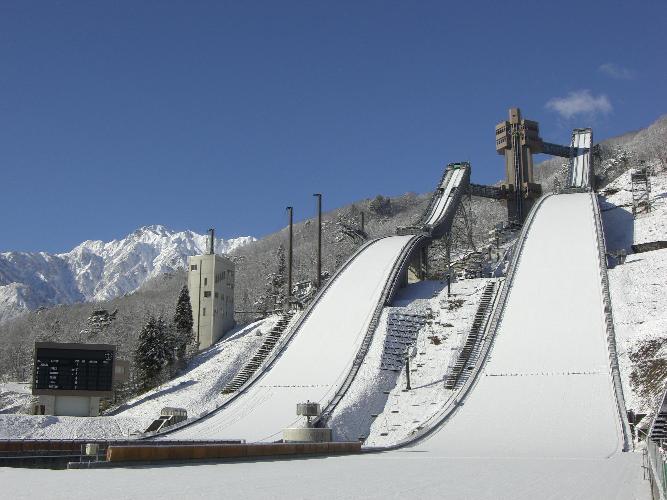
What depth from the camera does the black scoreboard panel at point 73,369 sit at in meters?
37.0

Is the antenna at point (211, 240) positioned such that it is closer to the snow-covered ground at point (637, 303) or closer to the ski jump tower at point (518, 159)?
the ski jump tower at point (518, 159)

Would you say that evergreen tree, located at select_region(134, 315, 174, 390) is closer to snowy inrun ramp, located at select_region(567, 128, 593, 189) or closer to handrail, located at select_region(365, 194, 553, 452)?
handrail, located at select_region(365, 194, 553, 452)

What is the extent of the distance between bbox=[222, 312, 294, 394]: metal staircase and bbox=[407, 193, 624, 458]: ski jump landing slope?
11.2 metres

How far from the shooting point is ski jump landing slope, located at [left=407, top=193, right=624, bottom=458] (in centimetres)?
2274

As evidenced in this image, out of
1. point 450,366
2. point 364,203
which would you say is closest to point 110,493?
point 450,366

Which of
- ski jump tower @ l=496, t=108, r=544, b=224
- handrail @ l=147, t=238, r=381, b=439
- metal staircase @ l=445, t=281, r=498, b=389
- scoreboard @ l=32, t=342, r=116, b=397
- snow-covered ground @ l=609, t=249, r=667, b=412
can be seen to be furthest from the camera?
ski jump tower @ l=496, t=108, r=544, b=224

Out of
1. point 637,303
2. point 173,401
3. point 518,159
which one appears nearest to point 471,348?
point 637,303

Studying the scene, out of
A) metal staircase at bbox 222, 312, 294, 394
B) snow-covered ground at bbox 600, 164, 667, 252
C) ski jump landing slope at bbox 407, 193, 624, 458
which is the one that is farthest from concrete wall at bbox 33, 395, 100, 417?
snow-covered ground at bbox 600, 164, 667, 252

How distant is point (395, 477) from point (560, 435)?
1125 centimetres

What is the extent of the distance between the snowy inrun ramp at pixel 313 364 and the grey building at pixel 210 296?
9.08 m

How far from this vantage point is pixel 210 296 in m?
48.9

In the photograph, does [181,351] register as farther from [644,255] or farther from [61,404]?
[644,255]

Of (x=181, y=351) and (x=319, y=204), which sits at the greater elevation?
(x=319, y=204)

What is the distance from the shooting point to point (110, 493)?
34.3 ft
